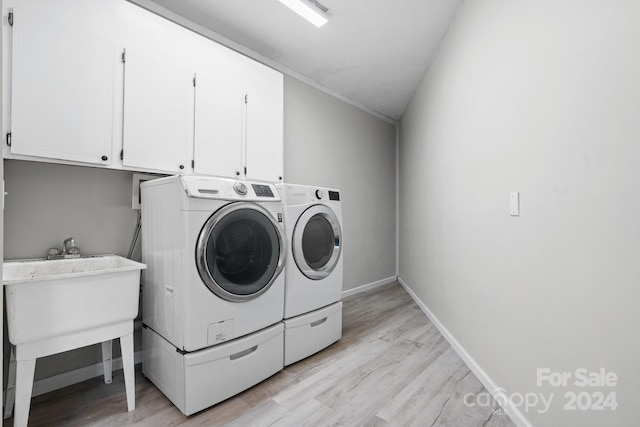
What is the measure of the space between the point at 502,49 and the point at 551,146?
0.70 metres

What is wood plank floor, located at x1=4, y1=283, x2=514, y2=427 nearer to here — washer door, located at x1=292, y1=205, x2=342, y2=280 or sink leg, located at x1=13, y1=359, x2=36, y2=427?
sink leg, located at x1=13, y1=359, x2=36, y2=427

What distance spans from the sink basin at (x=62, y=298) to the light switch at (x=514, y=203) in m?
1.86

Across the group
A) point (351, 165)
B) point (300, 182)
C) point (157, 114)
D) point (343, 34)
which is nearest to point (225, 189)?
point (157, 114)

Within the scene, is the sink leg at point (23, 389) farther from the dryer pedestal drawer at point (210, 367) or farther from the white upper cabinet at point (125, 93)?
the white upper cabinet at point (125, 93)

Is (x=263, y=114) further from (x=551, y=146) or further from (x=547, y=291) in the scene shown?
(x=547, y=291)

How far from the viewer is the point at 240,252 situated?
1.64 m

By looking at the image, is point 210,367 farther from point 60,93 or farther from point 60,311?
point 60,93

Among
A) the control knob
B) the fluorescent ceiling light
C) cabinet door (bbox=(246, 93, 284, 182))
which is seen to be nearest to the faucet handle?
the control knob

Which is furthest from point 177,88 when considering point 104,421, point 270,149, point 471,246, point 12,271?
point 471,246

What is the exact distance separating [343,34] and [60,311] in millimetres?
2556

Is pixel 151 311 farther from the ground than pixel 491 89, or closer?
closer

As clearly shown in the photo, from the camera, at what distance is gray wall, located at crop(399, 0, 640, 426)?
86 cm

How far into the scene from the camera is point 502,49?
4.96 ft

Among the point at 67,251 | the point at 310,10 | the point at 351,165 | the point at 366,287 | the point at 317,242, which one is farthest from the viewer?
the point at 366,287
